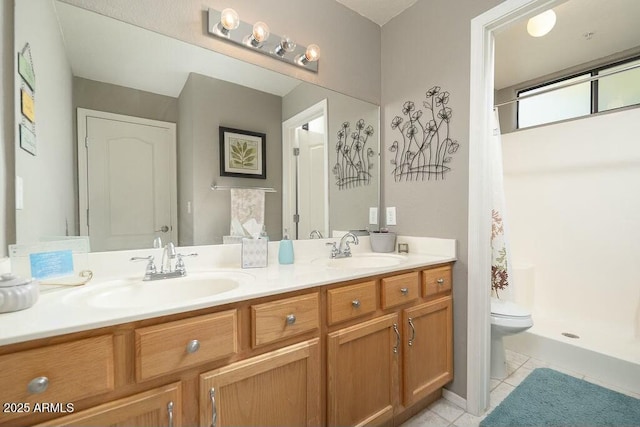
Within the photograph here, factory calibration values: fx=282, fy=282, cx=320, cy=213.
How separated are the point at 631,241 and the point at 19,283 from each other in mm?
3479

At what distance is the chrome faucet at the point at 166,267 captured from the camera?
1.10m

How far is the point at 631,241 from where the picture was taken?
2.16 m

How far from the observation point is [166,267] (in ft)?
4.01

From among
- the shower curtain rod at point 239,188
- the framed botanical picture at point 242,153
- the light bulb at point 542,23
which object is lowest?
the shower curtain rod at point 239,188

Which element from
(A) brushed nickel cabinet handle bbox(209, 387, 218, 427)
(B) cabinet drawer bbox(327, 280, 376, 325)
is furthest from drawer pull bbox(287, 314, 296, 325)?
(A) brushed nickel cabinet handle bbox(209, 387, 218, 427)

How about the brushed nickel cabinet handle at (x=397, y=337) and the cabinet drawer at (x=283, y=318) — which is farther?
the brushed nickel cabinet handle at (x=397, y=337)

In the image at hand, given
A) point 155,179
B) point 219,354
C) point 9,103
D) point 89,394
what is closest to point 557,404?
point 219,354

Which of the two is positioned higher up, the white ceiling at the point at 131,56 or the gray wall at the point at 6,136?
the white ceiling at the point at 131,56

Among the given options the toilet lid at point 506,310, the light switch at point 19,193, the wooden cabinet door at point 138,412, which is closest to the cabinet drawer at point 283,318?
the wooden cabinet door at point 138,412

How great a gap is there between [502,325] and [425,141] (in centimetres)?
125

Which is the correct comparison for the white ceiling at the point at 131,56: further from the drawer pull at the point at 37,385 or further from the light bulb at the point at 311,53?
the drawer pull at the point at 37,385

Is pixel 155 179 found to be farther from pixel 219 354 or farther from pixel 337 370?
pixel 337 370

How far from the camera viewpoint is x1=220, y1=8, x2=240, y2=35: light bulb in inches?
52.2

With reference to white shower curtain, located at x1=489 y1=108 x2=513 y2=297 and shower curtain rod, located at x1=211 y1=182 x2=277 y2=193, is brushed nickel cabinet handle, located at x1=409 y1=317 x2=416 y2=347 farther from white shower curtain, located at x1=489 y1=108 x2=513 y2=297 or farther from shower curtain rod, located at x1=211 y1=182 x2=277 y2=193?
shower curtain rod, located at x1=211 y1=182 x2=277 y2=193
